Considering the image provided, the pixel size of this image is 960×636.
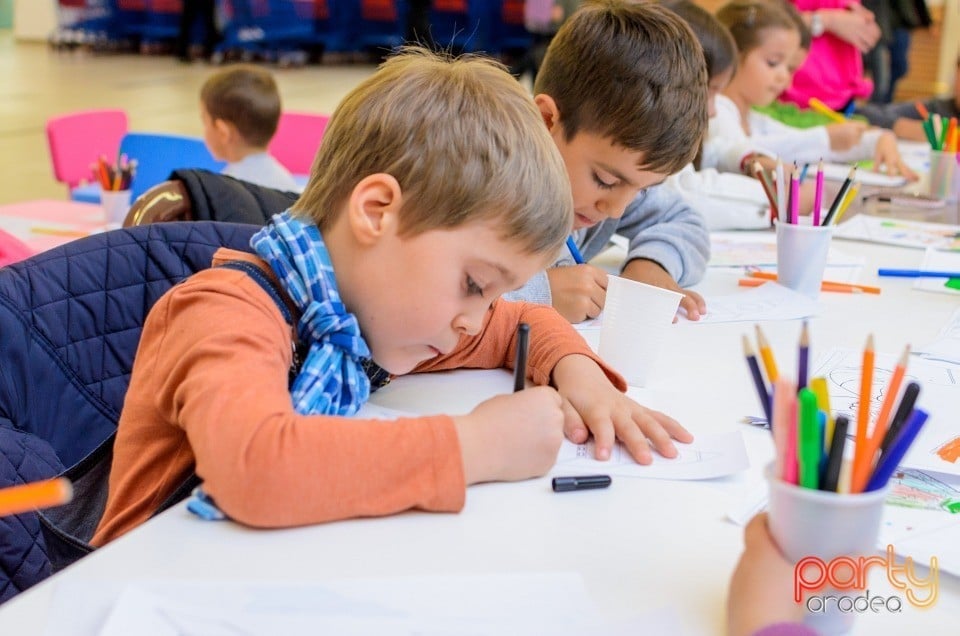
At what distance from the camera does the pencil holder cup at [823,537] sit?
1.82 ft

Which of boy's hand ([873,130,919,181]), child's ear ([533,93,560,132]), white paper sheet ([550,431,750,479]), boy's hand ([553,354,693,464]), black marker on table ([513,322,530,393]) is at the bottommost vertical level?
white paper sheet ([550,431,750,479])

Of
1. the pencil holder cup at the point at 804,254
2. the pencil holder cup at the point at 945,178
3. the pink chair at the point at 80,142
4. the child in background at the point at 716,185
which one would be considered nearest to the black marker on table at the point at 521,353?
the pencil holder cup at the point at 804,254

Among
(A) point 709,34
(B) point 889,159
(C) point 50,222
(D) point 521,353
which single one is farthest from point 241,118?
(D) point 521,353

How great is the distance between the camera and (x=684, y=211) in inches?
65.0

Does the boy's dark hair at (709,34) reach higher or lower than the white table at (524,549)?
higher

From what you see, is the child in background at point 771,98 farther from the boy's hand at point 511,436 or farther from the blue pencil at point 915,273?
the boy's hand at point 511,436

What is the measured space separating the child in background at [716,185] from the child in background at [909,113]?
4.31 feet

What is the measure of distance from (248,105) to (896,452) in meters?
2.61

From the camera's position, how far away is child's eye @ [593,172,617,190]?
1320mm

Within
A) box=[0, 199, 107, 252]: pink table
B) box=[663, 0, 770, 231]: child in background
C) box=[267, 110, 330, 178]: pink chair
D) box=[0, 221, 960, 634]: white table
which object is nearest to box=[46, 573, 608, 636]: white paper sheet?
box=[0, 221, 960, 634]: white table

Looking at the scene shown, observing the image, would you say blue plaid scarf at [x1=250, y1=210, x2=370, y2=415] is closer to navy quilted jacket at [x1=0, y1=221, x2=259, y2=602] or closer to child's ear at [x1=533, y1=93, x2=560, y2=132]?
navy quilted jacket at [x1=0, y1=221, x2=259, y2=602]

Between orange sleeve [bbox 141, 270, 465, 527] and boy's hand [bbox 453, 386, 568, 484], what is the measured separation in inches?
0.9

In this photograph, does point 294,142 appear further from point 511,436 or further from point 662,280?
point 511,436

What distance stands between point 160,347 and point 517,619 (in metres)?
0.37
